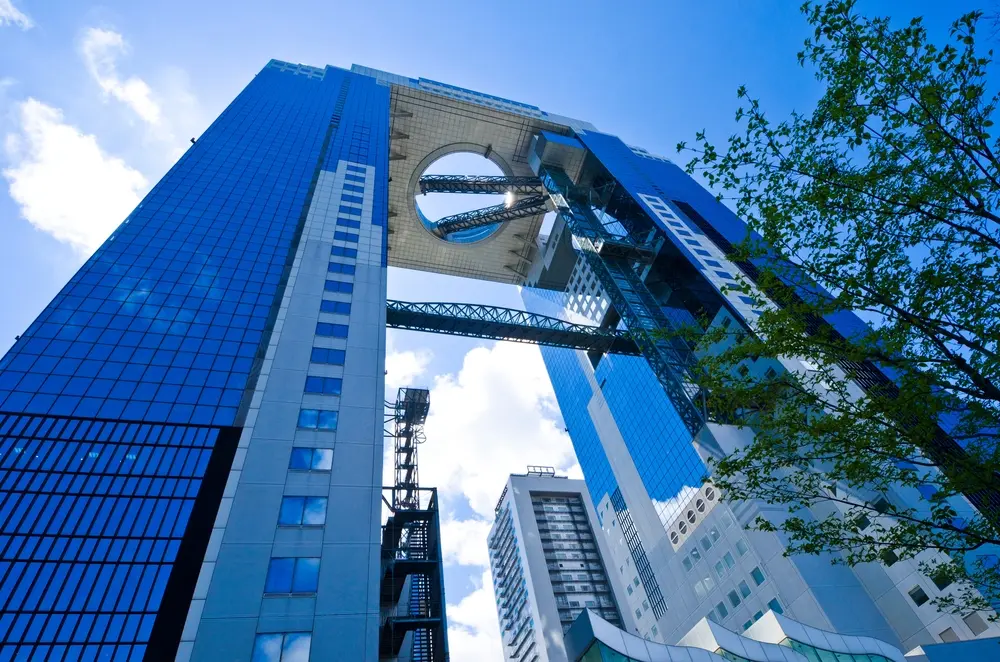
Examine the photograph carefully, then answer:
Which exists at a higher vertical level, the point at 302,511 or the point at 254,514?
the point at 302,511

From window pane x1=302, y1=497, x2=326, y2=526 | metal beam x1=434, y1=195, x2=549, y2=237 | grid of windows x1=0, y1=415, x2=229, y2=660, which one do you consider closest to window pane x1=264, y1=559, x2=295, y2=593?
window pane x1=302, y1=497, x2=326, y2=526

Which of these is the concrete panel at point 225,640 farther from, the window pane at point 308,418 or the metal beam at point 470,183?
the metal beam at point 470,183

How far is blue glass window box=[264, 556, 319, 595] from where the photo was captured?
16.6 m

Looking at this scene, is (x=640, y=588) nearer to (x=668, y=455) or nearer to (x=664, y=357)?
(x=668, y=455)

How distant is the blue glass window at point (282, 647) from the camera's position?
14961 mm

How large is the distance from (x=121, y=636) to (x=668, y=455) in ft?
131

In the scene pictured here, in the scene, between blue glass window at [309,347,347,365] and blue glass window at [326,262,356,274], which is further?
blue glass window at [326,262,356,274]

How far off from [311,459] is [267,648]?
22.8ft

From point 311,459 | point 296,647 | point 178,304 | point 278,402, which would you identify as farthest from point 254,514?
point 178,304

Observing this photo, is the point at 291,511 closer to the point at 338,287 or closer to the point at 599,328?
the point at 338,287

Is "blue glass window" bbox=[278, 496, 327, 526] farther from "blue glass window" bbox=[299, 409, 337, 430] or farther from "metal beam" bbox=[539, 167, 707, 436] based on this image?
"metal beam" bbox=[539, 167, 707, 436]

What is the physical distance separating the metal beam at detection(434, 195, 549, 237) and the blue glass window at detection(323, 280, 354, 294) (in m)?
37.6

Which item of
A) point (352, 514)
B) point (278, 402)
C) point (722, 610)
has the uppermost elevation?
point (278, 402)

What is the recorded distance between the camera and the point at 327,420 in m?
22.4
